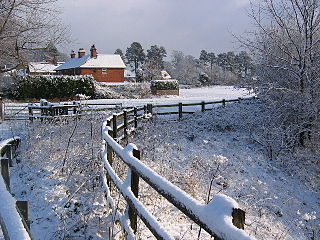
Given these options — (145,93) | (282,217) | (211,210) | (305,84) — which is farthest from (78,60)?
(211,210)

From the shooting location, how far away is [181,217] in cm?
648

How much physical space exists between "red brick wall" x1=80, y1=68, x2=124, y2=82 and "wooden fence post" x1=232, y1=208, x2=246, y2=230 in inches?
2264

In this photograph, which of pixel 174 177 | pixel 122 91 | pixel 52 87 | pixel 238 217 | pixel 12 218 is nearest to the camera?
pixel 238 217

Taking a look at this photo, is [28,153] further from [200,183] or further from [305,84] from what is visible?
[305,84]

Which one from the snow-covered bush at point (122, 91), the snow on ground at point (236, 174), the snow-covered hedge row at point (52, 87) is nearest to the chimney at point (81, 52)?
the snow-covered bush at point (122, 91)

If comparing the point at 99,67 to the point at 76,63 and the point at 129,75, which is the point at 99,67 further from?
the point at 129,75

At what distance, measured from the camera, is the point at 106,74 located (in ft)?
195

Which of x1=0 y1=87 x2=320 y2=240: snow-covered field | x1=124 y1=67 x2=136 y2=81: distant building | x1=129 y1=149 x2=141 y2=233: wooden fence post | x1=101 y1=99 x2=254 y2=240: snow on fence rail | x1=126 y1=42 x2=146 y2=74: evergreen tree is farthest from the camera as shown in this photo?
x1=126 y1=42 x2=146 y2=74: evergreen tree

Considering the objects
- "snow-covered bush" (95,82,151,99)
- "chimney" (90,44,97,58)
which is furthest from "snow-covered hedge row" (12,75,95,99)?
"chimney" (90,44,97,58)

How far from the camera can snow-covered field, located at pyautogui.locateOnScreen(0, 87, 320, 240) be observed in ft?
18.1

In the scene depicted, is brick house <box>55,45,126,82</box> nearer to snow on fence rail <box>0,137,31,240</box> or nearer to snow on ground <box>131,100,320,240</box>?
snow on ground <box>131,100,320,240</box>

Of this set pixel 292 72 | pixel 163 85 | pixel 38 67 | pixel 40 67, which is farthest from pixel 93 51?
pixel 292 72

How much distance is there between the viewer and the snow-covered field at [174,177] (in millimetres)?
5531

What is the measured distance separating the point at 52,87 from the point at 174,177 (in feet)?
100
